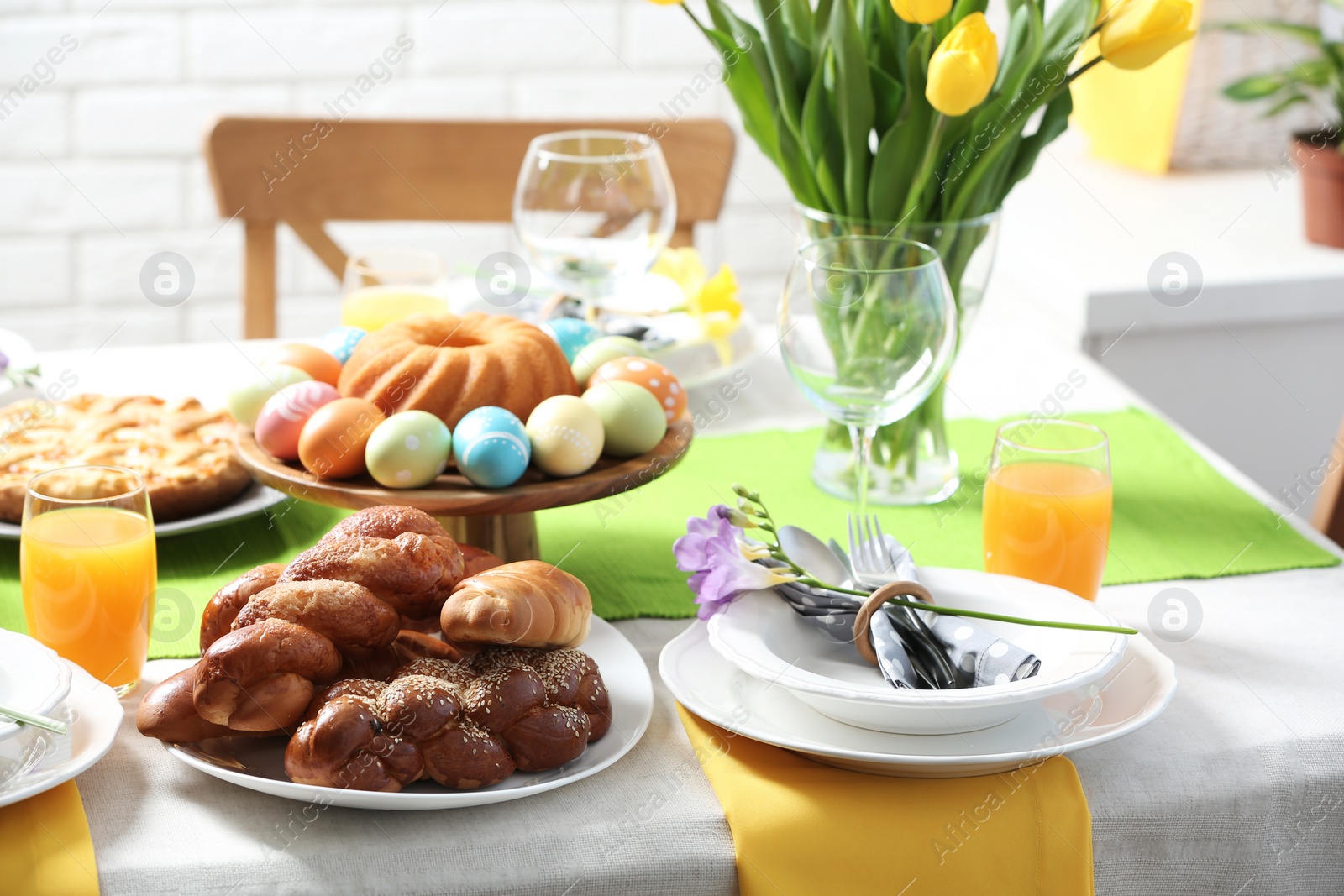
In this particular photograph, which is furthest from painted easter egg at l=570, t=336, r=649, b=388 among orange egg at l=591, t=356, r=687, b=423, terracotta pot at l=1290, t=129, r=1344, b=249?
terracotta pot at l=1290, t=129, r=1344, b=249

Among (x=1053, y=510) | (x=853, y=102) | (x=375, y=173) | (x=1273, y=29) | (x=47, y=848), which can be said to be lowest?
(x=47, y=848)

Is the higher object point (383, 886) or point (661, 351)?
point (661, 351)

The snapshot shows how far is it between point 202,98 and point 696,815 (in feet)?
5.98

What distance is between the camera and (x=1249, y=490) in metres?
0.99

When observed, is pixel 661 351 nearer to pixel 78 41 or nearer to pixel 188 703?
pixel 188 703

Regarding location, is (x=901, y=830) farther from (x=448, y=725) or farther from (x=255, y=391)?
(x=255, y=391)

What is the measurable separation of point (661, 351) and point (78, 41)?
1.41 metres

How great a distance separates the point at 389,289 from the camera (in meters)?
1.17

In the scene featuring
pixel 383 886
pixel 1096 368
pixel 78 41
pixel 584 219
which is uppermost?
pixel 78 41

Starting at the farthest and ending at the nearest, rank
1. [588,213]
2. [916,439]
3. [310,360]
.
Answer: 1. [588,213]
2. [916,439]
3. [310,360]

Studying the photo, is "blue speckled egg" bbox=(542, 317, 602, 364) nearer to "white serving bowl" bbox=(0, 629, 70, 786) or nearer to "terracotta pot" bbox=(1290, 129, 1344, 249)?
"white serving bowl" bbox=(0, 629, 70, 786)

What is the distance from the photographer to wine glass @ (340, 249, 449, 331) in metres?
1.16

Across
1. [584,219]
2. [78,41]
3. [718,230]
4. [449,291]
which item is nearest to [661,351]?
[584,219]

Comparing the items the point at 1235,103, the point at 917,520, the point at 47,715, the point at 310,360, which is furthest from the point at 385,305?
the point at 1235,103
